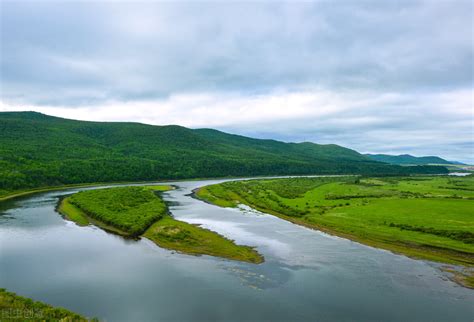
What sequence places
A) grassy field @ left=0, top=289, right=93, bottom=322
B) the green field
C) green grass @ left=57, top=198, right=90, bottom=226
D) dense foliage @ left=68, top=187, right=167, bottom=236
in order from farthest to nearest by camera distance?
green grass @ left=57, top=198, right=90, bottom=226 < dense foliage @ left=68, top=187, right=167, bottom=236 < the green field < grassy field @ left=0, top=289, right=93, bottom=322

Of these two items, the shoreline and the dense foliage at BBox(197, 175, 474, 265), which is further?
the dense foliage at BBox(197, 175, 474, 265)

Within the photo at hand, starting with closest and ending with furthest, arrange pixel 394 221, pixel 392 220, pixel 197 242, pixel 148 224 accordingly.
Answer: pixel 197 242 < pixel 148 224 < pixel 394 221 < pixel 392 220

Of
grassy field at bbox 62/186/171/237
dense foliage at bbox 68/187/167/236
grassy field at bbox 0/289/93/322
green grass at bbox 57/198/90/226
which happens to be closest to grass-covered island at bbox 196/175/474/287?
dense foliage at bbox 68/187/167/236

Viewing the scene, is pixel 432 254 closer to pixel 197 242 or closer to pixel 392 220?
pixel 392 220

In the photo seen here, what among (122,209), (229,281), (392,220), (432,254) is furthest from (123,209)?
(432,254)

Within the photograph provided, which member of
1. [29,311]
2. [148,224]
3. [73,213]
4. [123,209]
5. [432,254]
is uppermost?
[123,209]

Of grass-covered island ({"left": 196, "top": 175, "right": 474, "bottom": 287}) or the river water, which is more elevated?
grass-covered island ({"left": 196, "top": 175, "right": 474, "bottom": 287})

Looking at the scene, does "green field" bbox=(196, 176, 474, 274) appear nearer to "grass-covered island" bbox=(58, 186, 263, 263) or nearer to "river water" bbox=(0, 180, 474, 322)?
"river water" bbox=(0, 180, 474, 322)
